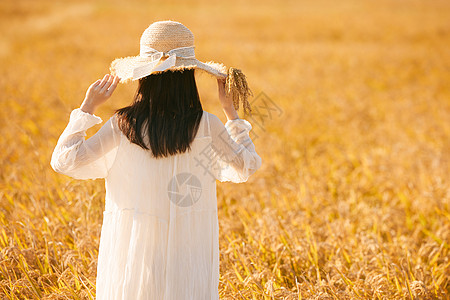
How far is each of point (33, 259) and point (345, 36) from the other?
19.0 m

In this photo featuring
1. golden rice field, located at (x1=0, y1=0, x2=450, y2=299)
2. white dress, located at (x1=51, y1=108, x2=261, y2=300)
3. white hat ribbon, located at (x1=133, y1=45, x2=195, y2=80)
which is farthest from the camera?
golden rice field, located at (x1=0, y1=0, x2=450, y2=299)

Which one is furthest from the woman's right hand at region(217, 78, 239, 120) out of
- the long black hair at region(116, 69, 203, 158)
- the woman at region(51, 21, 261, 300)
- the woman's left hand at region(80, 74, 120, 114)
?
the woman's left hand at region(80, 74, 120, 114)

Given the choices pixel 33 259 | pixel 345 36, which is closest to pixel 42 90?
pixel 33 259

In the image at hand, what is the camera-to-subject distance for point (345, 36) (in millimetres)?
19484

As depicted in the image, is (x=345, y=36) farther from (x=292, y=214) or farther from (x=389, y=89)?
(x=292, y=214)

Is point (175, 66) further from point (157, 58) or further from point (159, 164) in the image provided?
point (159, 164)

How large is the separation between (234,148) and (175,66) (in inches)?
15.0

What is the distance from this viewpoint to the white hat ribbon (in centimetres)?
153

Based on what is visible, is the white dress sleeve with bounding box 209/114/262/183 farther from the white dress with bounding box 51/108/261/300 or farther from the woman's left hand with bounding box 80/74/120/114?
the woman's left hand with bounding box 80/74/120/114

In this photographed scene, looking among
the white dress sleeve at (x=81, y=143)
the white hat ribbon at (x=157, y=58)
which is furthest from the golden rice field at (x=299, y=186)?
the white dress sleeve at (x=81, y=143)

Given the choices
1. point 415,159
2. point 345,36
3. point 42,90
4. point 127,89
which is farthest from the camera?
point 345,36

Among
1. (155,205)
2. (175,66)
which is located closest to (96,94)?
(175,66)

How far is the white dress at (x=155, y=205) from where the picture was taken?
1.64 metres

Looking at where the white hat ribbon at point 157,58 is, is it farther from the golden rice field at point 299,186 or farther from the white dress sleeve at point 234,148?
the golden rice field at point 299,186
